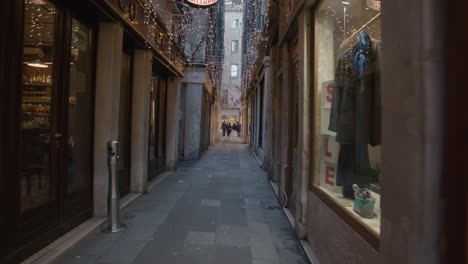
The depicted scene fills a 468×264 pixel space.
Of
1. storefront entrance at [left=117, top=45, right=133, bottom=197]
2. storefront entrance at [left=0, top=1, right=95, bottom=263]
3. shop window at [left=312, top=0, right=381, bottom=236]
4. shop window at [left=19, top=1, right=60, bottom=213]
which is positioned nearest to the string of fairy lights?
storefront entrance at [left=117, top=45, right=133, bottom=197]

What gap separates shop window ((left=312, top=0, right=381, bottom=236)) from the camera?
2916 mm

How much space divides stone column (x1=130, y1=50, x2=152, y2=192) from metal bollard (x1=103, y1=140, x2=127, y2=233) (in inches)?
92.3

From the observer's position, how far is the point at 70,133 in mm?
4840

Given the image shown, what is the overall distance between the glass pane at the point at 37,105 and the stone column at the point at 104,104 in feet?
3.48

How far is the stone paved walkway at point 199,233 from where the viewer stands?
3961 mm

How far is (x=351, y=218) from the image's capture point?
2900 mm

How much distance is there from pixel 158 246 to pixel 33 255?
1.40 metres

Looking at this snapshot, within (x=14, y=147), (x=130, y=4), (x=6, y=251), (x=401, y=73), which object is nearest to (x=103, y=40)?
(x=130, y=4)

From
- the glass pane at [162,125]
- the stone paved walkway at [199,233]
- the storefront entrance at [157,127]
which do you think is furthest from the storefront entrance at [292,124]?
the glass pane at [162,125]

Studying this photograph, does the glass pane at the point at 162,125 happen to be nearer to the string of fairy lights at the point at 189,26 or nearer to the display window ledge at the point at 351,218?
the string of fairy lights at the point at 189,26

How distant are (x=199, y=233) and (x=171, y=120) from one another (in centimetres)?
691

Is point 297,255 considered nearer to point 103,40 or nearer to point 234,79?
point 103,40

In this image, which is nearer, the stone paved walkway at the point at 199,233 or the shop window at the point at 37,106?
the shop window at the point at 37,106

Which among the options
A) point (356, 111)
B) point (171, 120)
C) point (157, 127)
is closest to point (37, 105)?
point (356, 111)
